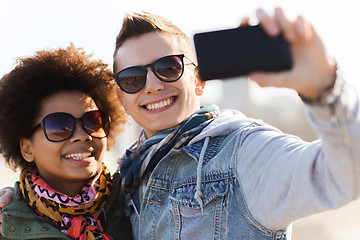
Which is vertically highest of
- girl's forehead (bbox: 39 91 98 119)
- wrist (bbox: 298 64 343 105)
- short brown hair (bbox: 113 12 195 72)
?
short brown hair (bbox: 113 12 195 72)

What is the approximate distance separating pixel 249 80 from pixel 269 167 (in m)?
0.53

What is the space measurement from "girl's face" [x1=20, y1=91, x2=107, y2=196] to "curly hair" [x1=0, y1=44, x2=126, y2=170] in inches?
3.1

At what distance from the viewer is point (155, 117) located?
8.88 ft

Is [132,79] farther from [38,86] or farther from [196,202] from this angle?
[196,202]

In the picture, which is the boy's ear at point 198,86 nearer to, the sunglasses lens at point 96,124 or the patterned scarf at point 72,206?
the sunglasses lens at point 96,124

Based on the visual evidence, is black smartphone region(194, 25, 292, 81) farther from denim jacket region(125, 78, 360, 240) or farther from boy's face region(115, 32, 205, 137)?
boy's face region(115, 32, 205, 137)

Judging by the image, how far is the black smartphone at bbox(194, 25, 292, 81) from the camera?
1453 millimetres

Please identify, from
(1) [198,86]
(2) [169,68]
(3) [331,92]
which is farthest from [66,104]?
(3) [331,92]

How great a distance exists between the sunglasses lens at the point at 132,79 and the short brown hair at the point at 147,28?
12.6 inches

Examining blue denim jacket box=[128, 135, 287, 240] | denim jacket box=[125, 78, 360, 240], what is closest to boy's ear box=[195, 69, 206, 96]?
denim jacket box=[125, 78, 360, 240]

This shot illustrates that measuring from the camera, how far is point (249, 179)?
2.02m

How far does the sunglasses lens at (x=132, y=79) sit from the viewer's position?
8.84 ft

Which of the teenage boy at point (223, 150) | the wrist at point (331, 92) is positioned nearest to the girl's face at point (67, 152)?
the teenage boy at point (223, 150)

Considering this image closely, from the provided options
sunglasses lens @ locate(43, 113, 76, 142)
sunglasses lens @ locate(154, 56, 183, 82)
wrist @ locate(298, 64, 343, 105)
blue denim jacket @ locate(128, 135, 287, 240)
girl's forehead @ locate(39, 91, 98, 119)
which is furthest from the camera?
girl's forehead @ locate(39, 91, 98, 119)
